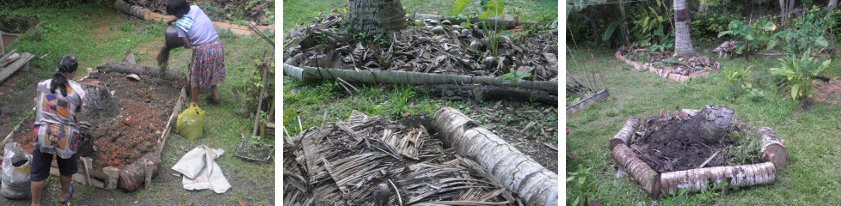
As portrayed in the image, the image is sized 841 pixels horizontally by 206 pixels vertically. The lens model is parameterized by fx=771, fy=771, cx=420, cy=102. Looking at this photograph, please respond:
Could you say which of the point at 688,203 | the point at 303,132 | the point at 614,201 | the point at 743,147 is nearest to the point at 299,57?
the point at 303,132

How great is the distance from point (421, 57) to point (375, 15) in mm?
292

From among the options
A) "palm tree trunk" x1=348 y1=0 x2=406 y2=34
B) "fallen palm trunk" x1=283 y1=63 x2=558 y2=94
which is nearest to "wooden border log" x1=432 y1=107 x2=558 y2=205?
"fallen palm trunk" x1=283 y1=63 x2=558 y2=94

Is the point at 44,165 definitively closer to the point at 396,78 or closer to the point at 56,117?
the point at 56,117

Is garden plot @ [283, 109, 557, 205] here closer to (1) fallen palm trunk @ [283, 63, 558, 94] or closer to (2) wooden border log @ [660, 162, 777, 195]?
(1) fallen palm trunk @ [283, 63, 558, 94]

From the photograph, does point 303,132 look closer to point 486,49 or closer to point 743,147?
point 486,49

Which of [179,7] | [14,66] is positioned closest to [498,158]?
[179,7]

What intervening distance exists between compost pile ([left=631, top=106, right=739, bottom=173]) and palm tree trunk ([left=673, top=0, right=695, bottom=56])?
0.37 m

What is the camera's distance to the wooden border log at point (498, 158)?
3.20m

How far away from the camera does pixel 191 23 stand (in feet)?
11.2

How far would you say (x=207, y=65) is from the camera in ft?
11.4

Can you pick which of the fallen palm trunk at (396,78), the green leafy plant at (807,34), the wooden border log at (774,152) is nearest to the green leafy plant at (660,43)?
the green leafy plant at (807,34)

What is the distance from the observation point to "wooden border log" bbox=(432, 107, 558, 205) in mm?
3201

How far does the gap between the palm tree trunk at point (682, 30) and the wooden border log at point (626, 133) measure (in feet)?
1.52

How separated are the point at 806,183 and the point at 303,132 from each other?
7.72 ft
